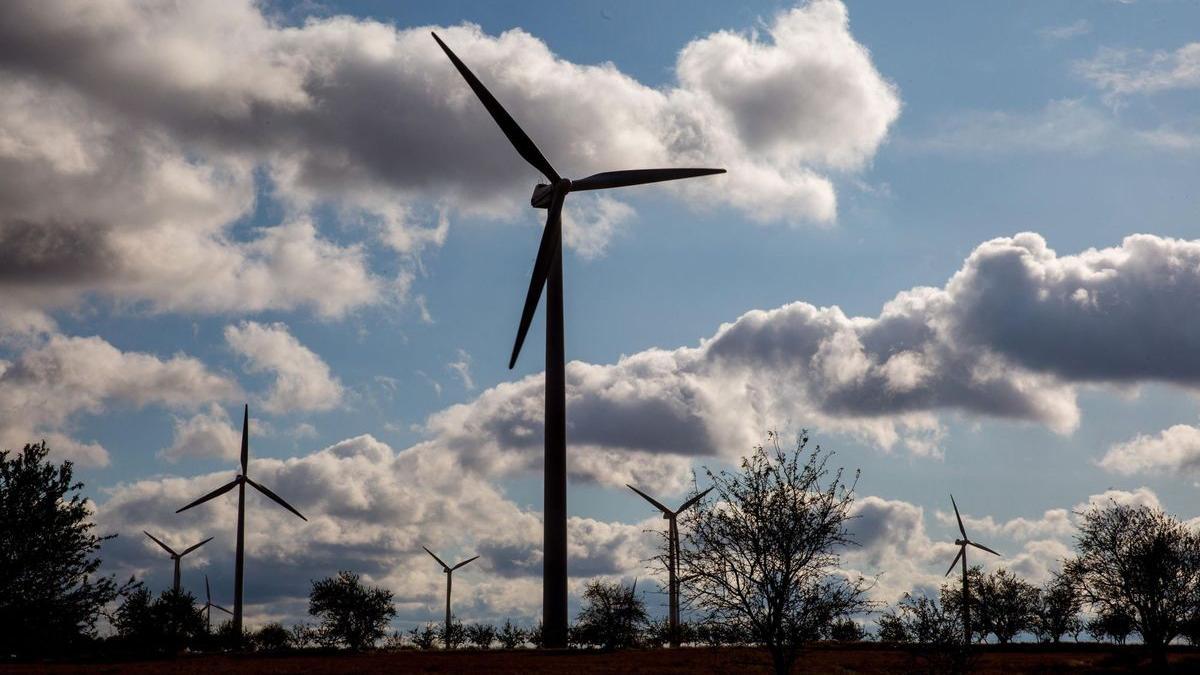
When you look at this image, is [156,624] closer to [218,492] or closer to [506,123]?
[218,492]

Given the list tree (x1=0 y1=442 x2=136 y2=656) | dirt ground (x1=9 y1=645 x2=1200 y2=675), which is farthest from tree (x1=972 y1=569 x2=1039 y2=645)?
tree (x1=0 y1=442 x2=136 y2=656)

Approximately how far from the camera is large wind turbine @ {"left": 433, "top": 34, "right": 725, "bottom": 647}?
74.7 m

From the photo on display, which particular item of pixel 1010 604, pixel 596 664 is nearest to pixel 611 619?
pixel 596 664

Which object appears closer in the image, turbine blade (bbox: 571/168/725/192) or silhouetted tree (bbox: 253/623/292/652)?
turbine blade (bbox: 571/168/725/192)

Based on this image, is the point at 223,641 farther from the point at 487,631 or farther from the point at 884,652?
the point at 884,652

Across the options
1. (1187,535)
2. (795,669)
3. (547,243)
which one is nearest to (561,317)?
(547,243)

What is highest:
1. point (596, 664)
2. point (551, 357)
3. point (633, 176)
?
point (633, 176)

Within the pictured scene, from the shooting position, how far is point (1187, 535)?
8281 cm

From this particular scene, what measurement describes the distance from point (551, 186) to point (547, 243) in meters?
10.3

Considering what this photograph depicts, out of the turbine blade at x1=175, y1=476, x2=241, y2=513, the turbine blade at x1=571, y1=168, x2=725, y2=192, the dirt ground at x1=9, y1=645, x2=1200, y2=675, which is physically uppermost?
the turbine blade at x1=571, y1=168, x2=725, y2=192

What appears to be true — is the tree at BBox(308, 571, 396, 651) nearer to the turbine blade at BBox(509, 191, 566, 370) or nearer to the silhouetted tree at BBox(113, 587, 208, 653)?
the silhouetted tree at BBox(113, 587, 208, 653)

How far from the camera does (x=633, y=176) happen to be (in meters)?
89.2

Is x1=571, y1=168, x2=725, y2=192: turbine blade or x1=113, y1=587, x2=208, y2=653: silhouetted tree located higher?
x1=571, y1=168, x2=725, y2=192: turbine blade

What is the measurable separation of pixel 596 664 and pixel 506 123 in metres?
39.0
